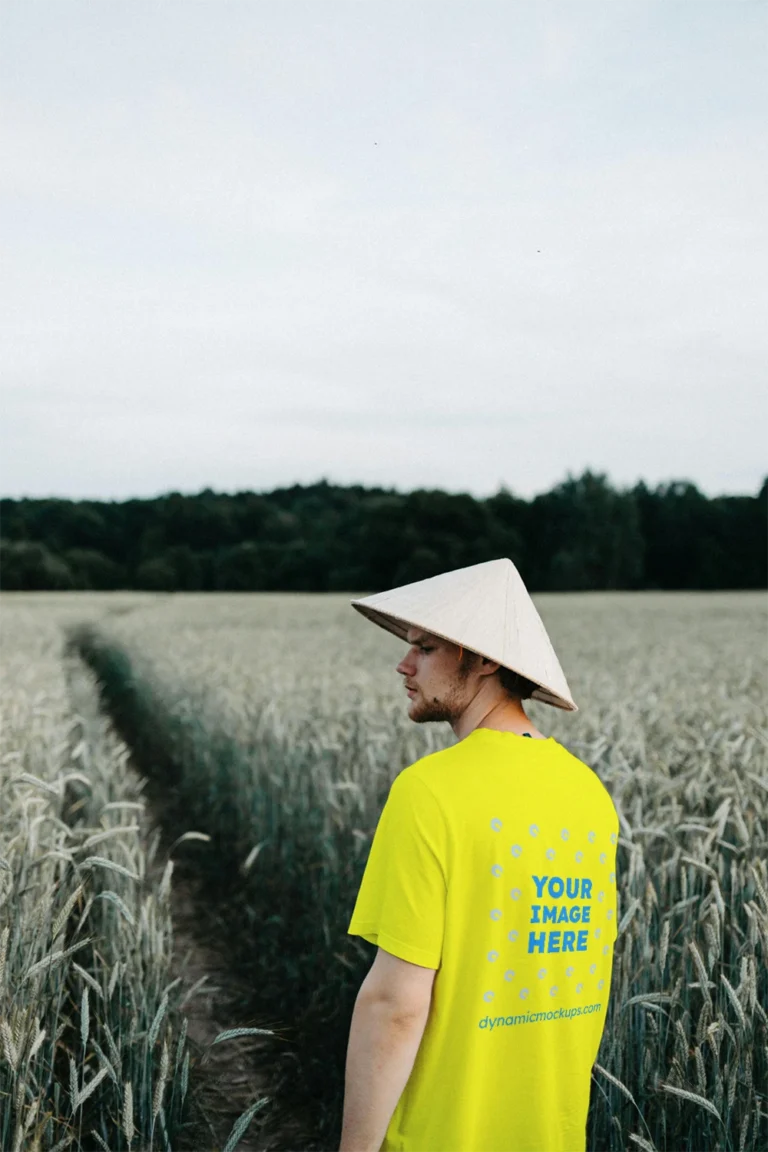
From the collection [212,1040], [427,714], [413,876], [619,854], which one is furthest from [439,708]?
[212,1040]

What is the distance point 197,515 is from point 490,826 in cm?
6532

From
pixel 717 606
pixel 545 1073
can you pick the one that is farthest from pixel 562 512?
pixel 545 1073

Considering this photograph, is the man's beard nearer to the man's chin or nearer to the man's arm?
the man's chin

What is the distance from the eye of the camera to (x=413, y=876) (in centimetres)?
148

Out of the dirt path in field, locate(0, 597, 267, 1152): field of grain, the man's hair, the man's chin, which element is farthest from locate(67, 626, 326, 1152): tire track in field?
the man's hair

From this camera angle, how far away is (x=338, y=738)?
574 cm

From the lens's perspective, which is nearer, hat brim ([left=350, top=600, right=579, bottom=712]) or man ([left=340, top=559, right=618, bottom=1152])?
man ([left=340, top=559, right=618, bottom=1152])

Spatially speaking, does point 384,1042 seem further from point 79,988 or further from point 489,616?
point 79,988

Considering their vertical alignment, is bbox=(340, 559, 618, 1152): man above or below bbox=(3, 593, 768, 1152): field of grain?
above

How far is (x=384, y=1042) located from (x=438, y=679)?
61 cm

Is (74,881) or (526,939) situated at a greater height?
(526,939)

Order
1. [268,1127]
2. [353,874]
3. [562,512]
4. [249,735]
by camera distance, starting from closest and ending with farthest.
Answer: [268,1127] → [353,874] → [249,735] → [562,512]

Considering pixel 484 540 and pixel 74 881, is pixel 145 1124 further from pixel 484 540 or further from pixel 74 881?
pixel 484 540

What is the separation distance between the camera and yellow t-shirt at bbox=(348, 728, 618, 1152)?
149 cm
